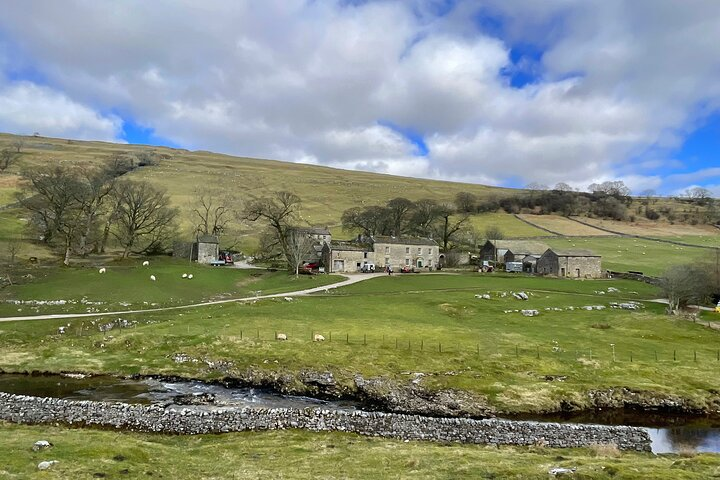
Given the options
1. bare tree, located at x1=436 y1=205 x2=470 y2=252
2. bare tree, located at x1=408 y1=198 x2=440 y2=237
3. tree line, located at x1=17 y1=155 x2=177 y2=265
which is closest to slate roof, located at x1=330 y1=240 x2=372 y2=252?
bare tree, located at x1=408 y1=198 x2=440 y2=237

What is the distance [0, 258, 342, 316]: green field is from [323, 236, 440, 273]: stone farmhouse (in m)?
12.7

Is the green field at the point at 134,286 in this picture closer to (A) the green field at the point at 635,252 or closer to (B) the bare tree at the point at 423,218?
(B) the bare tree at the point at 423,218

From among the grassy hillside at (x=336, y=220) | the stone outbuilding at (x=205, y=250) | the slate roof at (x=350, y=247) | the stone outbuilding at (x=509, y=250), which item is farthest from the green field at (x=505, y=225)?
the stone outbuilding at (x=205, y=250)

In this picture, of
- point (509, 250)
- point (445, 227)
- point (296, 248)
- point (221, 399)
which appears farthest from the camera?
point (445, 227)

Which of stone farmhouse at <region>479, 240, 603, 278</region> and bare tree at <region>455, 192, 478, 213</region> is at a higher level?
bare tree at <region>455, 192, 478, 213</region>

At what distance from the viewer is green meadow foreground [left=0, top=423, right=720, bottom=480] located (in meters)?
17.5

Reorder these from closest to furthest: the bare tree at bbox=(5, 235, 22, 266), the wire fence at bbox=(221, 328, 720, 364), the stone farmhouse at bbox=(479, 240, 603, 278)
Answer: the wire fence at bbox=(221, 328, 720, 364), the bare tree at bbox=(5, 235, 22, 266), the stone farmhouse at bbox=(479, 240, 603, 278)

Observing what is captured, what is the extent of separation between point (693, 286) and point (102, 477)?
221 feet

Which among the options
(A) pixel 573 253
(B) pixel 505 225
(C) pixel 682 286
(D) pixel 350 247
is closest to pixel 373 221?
(D) pixel 350 247

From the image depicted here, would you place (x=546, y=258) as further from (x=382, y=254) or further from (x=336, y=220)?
(x=336, y=220)

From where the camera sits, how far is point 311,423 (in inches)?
1004

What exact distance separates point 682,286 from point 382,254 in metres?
54.7

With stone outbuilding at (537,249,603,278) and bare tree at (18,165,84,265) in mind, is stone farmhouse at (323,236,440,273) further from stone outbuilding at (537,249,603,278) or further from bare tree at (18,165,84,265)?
bare tree at (18,165,84,265)

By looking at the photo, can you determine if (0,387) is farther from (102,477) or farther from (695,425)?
(695,425)
